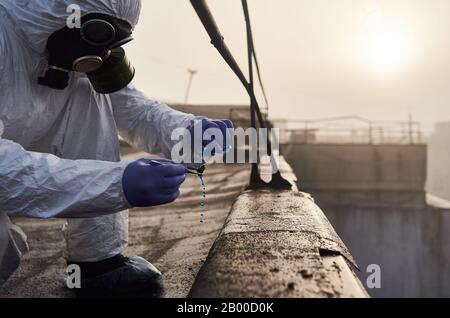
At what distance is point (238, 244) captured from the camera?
Answer: 1309mm

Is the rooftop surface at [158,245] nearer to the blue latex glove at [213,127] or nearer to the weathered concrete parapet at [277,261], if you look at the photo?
the weathered concrete parapet at [277,261]

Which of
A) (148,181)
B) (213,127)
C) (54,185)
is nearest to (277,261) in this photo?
(148,181)

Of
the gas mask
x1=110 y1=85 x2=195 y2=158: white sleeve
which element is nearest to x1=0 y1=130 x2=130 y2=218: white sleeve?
the gas mask

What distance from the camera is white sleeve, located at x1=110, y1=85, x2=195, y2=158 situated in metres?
1.86

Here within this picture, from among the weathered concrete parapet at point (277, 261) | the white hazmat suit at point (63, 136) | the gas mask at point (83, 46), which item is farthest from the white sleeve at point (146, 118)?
the weathered concrete parapet at point (277, 261)

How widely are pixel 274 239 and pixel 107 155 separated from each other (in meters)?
0.85

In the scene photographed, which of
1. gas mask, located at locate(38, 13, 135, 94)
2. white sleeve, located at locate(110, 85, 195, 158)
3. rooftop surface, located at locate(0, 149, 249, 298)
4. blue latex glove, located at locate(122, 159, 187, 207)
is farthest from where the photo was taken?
white sleeve, located at locate(110, 85, 195, 158)

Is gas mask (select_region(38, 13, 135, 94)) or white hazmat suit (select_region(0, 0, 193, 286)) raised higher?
gas mask (select_region(38, 13, 135, 94))

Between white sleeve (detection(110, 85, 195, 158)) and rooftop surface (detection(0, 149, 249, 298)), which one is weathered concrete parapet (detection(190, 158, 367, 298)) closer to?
rooftop surface (detection(0, 149, 249, 298))

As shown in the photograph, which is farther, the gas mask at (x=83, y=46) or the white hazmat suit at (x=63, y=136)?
the gas mask at (x=83, y=46)

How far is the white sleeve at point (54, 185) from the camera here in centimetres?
109
